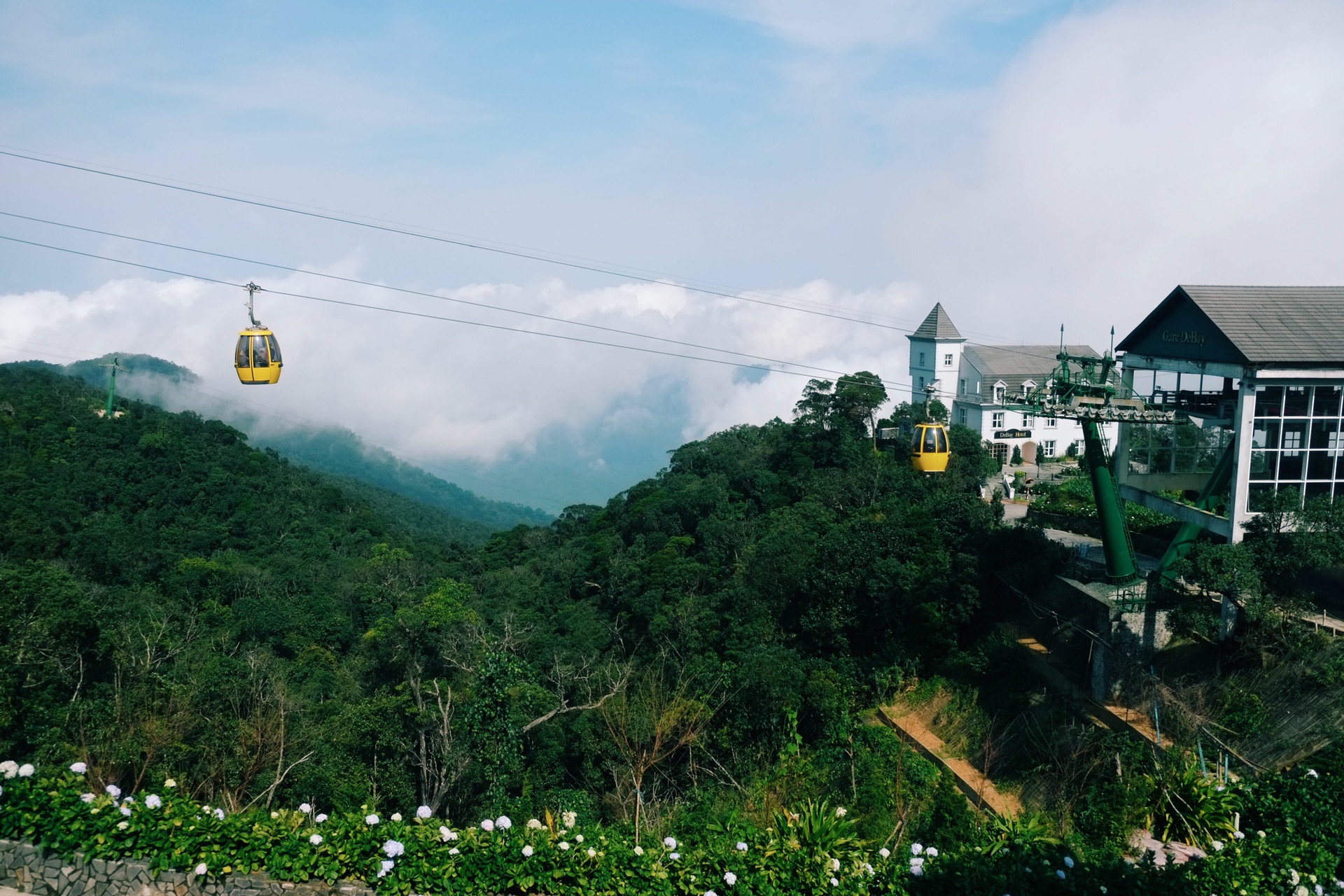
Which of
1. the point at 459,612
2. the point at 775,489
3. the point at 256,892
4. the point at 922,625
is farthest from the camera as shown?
the point at 775,489

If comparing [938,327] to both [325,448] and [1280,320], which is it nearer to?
[1280,320]

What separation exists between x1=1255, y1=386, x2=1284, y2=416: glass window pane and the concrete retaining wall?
14042 mm

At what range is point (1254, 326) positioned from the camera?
15.4 m

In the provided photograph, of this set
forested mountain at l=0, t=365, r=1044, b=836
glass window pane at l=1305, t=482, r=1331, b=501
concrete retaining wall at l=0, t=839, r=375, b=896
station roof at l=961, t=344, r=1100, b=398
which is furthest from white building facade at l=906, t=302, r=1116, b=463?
concrete retaining wall at l=0, t=839, r=375, b=896

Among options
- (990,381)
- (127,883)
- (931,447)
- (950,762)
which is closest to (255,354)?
(127,883)

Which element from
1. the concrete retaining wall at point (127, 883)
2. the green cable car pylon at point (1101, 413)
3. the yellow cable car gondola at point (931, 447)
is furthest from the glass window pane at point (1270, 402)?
the concrete retaining wall at point (127, 883)

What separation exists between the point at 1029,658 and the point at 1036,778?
3636mm

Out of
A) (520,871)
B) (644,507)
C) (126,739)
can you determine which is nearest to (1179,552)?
(520,871)

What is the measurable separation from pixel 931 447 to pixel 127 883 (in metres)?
12.8

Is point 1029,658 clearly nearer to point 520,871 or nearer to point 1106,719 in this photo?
point 1106,719

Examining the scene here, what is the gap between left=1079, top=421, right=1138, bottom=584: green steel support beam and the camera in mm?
16641

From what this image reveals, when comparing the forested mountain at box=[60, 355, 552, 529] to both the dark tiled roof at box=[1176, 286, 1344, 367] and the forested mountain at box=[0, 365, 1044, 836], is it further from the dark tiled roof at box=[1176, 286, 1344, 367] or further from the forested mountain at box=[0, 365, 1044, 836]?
the dark tiled roof at box=[1176, 286, 1344, 367]

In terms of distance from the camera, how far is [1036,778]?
615 inches

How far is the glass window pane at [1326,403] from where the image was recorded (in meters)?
15.0
